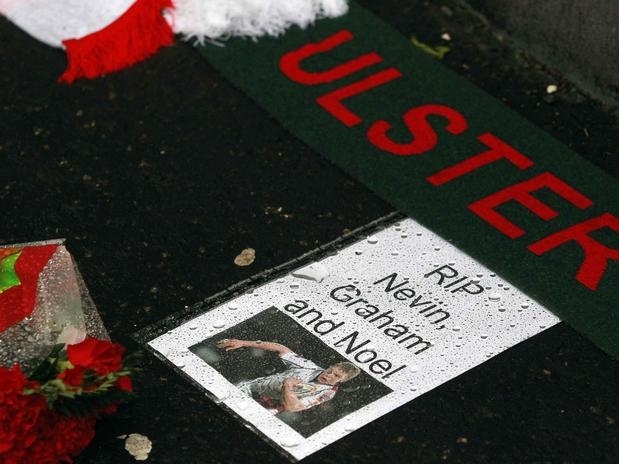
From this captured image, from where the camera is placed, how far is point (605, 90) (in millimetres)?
4262

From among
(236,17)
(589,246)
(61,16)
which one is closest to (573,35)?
(589,246)

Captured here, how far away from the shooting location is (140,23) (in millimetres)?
4500

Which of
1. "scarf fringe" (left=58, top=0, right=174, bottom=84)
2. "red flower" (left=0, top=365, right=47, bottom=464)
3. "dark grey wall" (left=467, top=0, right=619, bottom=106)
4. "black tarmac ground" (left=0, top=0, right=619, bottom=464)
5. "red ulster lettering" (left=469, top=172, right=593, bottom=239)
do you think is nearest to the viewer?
"red flower" (left=0, top=365, right=47, bottom=464)

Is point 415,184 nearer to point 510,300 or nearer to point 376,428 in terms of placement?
point 510,300

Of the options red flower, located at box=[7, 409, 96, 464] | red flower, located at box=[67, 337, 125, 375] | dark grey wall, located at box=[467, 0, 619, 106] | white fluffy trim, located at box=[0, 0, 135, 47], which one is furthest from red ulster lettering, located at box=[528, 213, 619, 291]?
white fluffy trim, located at box=[0, 0, 135, 47]

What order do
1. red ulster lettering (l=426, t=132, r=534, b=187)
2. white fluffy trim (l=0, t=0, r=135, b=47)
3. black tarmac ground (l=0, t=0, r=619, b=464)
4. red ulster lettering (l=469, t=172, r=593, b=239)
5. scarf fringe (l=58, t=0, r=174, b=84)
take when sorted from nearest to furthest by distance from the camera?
black tarmac ground (l=0, t=0, r=619, b=464)
red ulster lettering (l=469, t=172, r=593, b=239)
red ulster lettering (l=426, t=132, r=534, b=187)
scarf fringe (l=58, t=0, r=174, b=84)
white fluffy trim (l=0, t=0, r=135, b=47)

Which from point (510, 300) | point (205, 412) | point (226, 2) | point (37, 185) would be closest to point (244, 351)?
point (205, 412)

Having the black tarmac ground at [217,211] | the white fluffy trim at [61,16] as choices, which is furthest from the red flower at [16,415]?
the white fluffy trim at [61,16]

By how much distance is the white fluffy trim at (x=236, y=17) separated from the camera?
178 inches

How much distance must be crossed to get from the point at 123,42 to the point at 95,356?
1822 mm

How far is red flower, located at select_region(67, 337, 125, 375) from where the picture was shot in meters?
2.91

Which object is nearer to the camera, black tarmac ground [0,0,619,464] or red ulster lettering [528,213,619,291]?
black tarmac ground [0,0,619,464]

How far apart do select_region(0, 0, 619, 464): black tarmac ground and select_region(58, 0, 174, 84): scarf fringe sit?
0.05 m

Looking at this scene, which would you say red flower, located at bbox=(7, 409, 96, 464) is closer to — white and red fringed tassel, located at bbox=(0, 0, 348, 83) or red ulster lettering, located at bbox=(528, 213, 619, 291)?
red ulster lettering, located at bbox=(528, 213, 619, 291)
